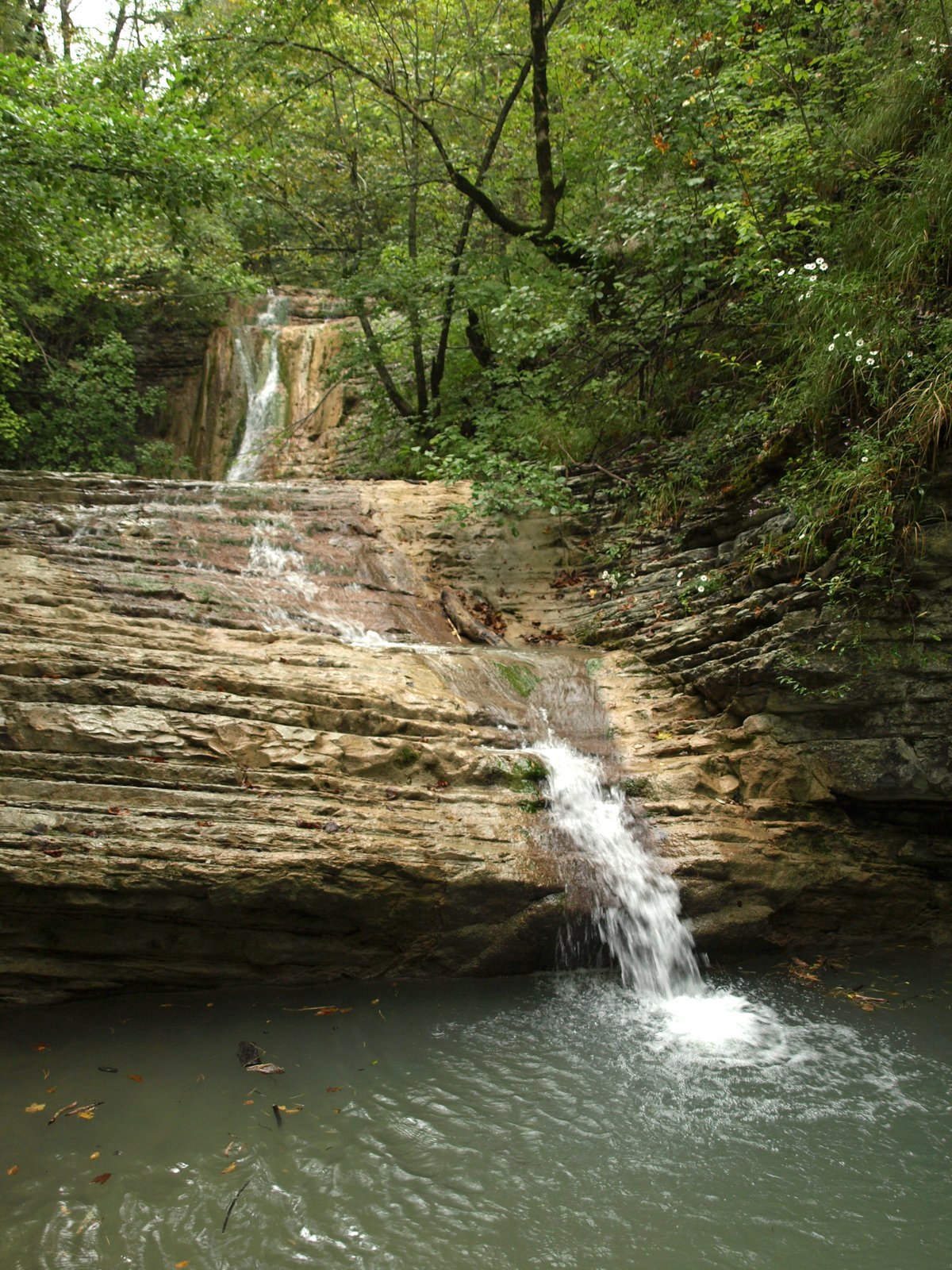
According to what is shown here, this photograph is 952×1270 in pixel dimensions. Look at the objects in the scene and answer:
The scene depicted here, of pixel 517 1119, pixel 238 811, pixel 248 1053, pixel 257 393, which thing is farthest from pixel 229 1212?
pixel 257 393

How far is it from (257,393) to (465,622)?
1150cm

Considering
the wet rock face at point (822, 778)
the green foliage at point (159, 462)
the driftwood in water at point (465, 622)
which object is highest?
the green foliage at point (159, 462)

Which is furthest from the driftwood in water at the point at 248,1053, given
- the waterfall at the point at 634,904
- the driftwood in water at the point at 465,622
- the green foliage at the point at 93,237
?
the green foliage at the point at 93,237

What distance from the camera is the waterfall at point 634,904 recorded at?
15.6ft

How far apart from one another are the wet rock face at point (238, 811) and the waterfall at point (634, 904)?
34cm

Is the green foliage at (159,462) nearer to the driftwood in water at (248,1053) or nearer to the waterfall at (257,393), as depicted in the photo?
the waterfall at (257,393)

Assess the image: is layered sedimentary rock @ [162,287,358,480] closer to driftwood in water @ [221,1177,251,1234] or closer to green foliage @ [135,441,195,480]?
green foliage @ [135,441,195,480]

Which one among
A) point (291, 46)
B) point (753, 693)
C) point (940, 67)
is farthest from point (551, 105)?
point (753, 693)

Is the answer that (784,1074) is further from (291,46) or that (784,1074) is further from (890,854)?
(291,46)

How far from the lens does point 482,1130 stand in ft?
11.1

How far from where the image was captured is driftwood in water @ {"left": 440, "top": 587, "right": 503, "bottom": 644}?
8.08 m

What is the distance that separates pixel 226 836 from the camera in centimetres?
427

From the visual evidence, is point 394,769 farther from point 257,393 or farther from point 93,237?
point 257,393

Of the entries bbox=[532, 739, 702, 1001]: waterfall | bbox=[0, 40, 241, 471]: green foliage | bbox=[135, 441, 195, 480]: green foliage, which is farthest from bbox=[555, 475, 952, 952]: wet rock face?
bbox=[135, 441, 195, 480]: green foliage
